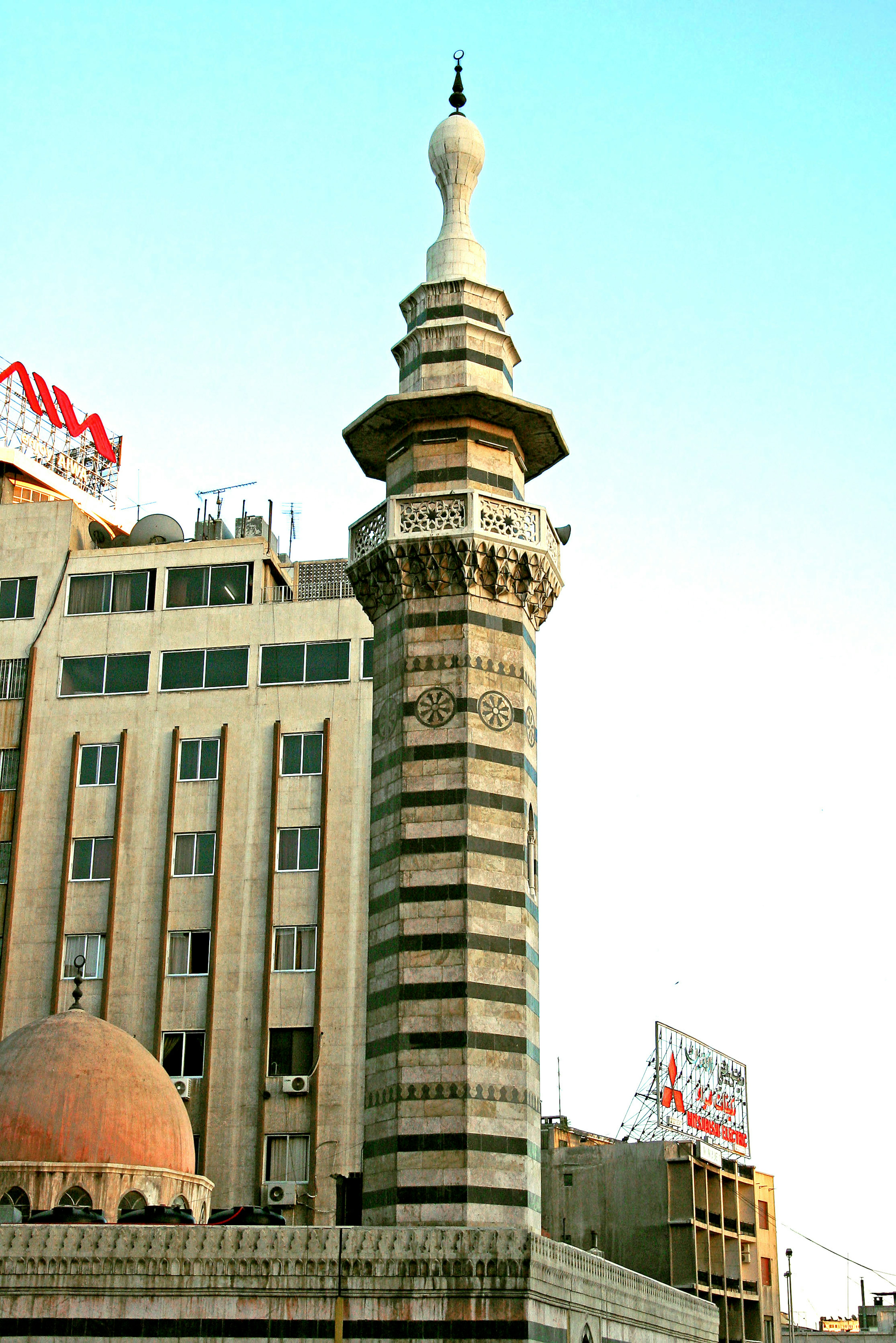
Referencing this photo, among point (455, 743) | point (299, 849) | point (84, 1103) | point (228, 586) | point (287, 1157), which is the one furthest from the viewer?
point (228, 586)

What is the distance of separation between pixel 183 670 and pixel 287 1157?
15.1 metres

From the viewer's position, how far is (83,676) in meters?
49.5

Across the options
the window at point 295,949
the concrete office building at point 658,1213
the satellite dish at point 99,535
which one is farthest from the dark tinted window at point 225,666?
the concrete office building at point 658,1213

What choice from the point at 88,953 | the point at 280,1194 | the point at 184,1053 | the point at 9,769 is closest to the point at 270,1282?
the point at 280,1194

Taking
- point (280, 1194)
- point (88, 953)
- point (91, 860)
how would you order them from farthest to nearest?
point (91, 860)
point (88, 953)
point (280, 1194)

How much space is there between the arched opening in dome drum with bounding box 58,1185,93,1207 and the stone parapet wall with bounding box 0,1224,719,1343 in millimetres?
6814

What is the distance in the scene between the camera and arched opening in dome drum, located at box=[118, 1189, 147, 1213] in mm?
29250

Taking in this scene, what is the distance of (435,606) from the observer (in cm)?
2711

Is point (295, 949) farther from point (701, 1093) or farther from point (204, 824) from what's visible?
point (701, 1093)

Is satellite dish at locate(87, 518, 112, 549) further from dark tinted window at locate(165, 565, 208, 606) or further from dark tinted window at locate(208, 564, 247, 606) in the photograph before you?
dark tinted window at locate(208, 564, 247, 606)

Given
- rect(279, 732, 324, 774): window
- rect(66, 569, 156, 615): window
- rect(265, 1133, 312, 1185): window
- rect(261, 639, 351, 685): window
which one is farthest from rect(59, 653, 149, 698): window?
rect(265, 1133, 312, 1185): window

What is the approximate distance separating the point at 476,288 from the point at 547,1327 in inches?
714

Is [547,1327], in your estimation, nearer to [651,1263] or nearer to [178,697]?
[178,697]

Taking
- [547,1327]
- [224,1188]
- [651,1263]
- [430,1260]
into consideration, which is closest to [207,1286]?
[430,1260]
